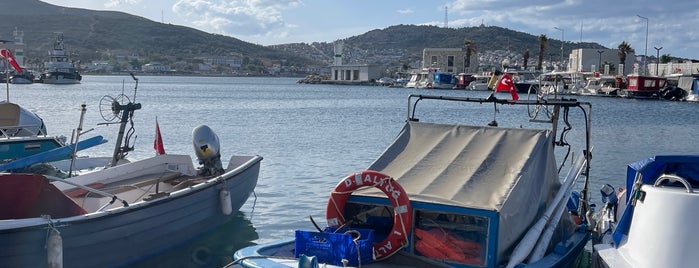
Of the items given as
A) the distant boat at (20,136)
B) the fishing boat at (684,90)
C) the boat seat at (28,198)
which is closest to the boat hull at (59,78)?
the fishing boat at (684,90)

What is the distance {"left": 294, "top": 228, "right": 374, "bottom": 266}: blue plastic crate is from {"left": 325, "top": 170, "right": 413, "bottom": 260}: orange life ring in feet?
0.53

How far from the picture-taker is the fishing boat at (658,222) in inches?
316

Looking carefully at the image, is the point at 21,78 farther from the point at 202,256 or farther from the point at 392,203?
the point at 392,203

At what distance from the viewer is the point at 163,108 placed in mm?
60344

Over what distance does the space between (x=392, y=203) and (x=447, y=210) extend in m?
0.63

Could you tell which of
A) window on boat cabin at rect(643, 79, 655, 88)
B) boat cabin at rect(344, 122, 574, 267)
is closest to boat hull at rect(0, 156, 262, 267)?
boat cabin at rect(344, 122, 574, 267)

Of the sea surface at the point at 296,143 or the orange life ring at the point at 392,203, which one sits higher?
the orange life ring at the point at 392,203

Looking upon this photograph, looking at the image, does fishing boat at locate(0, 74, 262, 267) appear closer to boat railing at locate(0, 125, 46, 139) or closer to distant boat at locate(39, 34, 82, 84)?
boat railing at locate(0, 125, 46, 139)

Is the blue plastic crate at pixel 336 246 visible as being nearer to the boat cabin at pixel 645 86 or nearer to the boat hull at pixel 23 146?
the boat hull at pixel 23 146

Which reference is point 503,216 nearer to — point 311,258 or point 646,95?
point 311,258

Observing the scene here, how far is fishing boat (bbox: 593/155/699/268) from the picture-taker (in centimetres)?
802

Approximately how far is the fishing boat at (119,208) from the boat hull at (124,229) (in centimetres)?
1

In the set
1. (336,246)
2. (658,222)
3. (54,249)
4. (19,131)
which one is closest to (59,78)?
(19,131)

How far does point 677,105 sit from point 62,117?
54429 mm
